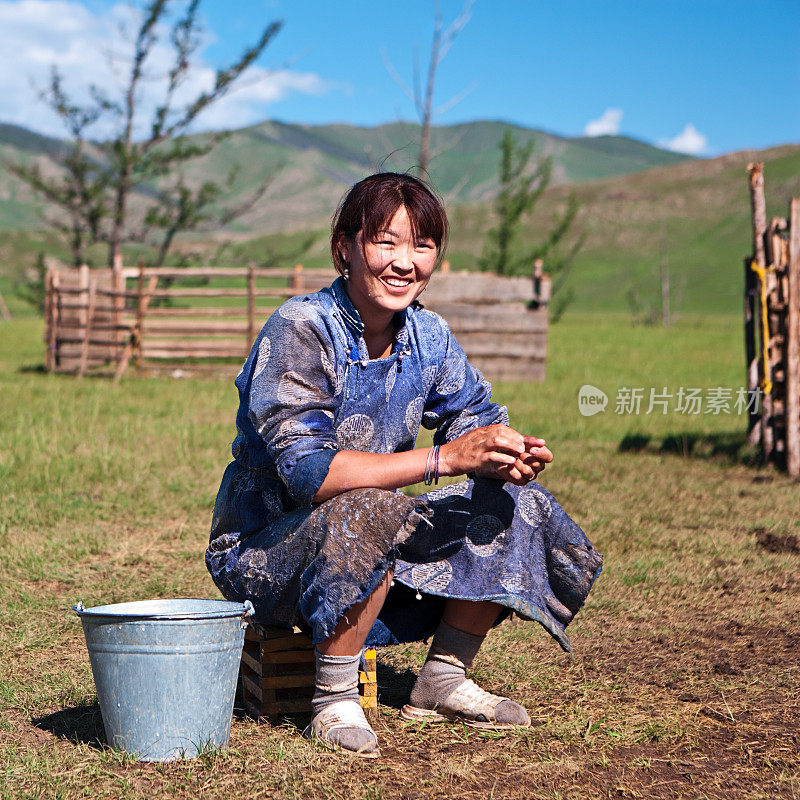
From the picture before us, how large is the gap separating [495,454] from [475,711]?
860mm

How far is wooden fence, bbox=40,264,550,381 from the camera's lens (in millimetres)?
15289

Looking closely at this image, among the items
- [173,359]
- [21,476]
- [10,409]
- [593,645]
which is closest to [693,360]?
[173,359]

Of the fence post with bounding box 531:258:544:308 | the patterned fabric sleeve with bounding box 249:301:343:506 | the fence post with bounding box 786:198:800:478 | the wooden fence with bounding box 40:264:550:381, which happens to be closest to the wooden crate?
the patterned fabric sleeve with bounding box 249:301:343:506

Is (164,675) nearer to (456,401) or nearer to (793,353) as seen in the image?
(456,401)

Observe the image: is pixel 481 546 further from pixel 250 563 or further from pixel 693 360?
pixel 693 360

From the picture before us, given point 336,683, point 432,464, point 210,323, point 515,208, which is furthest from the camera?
point 515,208

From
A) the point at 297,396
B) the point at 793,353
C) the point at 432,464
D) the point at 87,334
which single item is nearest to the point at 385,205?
the point at 297,396

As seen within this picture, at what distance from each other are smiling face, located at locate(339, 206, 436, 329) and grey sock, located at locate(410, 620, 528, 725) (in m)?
0.99

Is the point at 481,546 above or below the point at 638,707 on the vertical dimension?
above

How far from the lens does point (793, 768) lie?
9.11 feet

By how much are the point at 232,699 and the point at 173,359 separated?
1485 centimetres

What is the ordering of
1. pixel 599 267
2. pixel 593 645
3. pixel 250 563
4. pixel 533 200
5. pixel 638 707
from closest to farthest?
pixel 250 563, pixel 638 707, pixel 593 645, pixel 533 200, pixel 599 267

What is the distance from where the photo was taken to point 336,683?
2.86 meters

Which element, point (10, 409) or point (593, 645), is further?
point (10, 409)
